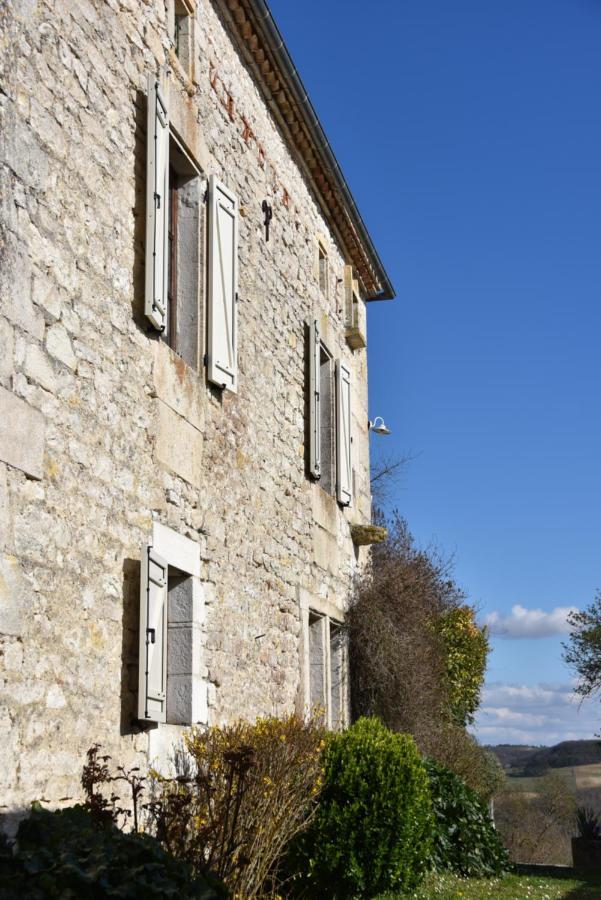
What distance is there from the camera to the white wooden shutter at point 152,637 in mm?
5391

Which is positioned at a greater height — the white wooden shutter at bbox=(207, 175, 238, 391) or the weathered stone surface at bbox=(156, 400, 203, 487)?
the white wooden shutter at bbox=(207, 175, 238, 391)

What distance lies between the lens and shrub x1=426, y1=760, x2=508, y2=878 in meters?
9.74

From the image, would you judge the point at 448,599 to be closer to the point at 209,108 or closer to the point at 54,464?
the point at 209,108

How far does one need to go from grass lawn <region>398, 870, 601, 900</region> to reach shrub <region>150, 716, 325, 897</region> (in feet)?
3.87

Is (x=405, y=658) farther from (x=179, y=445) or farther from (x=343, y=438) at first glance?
(x=179, y=445)

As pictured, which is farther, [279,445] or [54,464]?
[279,445]

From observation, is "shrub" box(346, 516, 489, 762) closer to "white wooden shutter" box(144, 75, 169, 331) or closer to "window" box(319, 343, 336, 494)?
"window" box(319, 343, 336, 494)

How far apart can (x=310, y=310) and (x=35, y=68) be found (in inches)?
206

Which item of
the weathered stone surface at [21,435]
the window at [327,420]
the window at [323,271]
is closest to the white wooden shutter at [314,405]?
the window at [327,420]

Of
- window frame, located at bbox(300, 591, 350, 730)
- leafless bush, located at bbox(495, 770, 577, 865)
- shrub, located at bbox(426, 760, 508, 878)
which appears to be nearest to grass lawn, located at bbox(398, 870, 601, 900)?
shrub, located at bbox(426, 760, 508, 878)

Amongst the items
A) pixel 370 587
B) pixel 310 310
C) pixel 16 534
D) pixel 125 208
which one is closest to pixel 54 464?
pixel 16 534

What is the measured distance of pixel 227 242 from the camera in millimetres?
7422

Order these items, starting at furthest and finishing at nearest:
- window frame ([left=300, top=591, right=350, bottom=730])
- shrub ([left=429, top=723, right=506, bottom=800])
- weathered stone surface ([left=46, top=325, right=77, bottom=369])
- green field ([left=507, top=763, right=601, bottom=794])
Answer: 1. green field ([left=507, top=763, right=601, bottom=794])
2. shrub ([left=429, top=723, right=506, bottom=800])
3. window frame ([left=300, top=591, right=350, bottom=730])
4. weathered stone surface ([left=46, top=325, right=77, bottom=369])

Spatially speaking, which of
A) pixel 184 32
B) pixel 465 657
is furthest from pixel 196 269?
pixel 465 657
